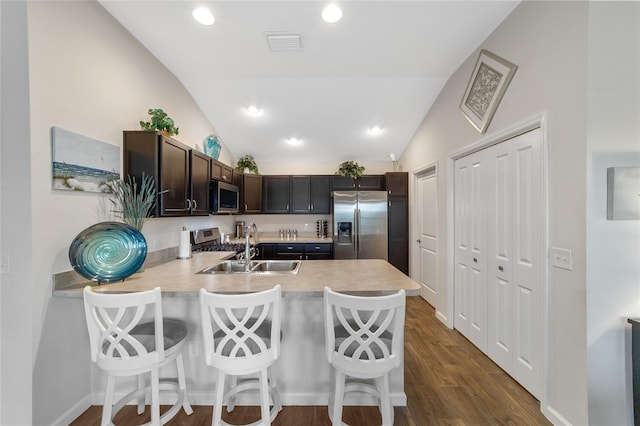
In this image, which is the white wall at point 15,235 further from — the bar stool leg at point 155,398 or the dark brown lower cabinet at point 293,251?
the dark brown lower cabinet at point 293,251

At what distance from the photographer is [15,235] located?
149 centimetres

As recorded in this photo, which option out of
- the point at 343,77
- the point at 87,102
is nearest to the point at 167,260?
the point at 87,102

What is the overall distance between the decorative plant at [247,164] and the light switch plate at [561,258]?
13.5 ft

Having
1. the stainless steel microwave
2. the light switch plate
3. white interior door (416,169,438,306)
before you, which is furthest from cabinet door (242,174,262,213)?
the light switch plate

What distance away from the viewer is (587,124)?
1.47m

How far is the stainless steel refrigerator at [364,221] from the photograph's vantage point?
4281 mm

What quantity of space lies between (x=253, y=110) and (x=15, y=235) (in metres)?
2.75

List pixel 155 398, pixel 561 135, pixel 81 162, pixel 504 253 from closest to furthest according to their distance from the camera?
pixel 155 398, pixel 561 135, pixel 81 162, pixel 504 253

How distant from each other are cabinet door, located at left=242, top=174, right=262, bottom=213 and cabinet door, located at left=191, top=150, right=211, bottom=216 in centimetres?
124

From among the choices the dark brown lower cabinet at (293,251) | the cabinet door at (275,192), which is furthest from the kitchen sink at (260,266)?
the cabinet door at (275,192)

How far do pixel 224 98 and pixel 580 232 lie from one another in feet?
12.2

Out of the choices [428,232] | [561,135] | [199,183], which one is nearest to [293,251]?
[199,183]

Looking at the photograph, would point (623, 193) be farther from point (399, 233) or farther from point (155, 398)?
point (399, 233)

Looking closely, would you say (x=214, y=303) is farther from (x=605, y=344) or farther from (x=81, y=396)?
(x=605, y=344)
